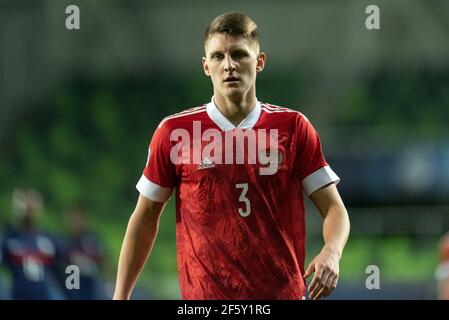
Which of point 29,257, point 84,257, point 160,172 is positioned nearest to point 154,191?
point 160,172

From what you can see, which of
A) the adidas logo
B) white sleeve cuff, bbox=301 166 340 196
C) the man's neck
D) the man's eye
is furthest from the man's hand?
the man's eye

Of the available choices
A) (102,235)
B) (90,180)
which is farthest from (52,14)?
(102,235)

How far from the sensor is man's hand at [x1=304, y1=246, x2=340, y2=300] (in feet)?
8.77

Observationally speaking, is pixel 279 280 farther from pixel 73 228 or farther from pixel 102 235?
pixel 102 235

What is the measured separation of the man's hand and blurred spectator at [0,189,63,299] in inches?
164

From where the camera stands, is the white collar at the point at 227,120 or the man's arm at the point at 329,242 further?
the white collar at the point at 227,120

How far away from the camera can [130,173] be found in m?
13.2

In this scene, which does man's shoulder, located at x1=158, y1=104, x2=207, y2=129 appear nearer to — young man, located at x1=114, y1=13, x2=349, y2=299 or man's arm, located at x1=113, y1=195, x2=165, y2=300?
young man, located at x1=114, y1=13, x2=349, y2=299

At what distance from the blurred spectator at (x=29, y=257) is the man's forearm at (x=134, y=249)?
11.9 ft

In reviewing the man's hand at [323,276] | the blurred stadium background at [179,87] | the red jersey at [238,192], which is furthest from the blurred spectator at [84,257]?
the man's hand at [323,276]

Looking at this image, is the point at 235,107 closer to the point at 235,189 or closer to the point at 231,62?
the point at 231,62

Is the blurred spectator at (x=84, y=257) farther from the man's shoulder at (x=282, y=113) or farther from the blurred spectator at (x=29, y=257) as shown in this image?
the man's shoulder at (x=282, y=113)

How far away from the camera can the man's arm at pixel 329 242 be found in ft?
8.80
